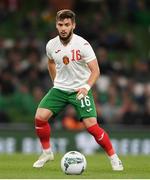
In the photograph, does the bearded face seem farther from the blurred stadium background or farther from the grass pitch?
the blurred stadium background

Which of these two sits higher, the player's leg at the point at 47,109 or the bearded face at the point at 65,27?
the bearded face at the point at 65,27

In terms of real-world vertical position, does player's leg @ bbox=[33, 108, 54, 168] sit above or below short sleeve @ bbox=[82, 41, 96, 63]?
below

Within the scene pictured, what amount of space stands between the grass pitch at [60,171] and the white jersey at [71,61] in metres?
1.26

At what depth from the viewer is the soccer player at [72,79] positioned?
11.7 meters

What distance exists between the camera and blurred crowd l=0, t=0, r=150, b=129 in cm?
2000

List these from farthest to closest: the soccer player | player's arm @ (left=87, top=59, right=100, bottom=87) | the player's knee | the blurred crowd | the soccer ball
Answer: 1. the blurred crowd
2. the player's knee
3. the soccer player
4. player's arm @ (left=87, top=59, right=100, bottom=87)
5. the soccer ball

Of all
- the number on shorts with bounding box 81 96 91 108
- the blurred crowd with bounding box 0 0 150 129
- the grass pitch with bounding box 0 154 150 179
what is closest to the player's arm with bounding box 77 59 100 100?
the number on shorts with bounding box 81 96 91 108

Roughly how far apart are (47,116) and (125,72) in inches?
378

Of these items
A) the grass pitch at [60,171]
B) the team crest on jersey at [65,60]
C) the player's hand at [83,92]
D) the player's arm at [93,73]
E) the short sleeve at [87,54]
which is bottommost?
the grass pitch at [60,171]

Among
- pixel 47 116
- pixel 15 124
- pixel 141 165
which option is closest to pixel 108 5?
pixel 15 124

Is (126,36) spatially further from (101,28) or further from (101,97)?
(101,97)

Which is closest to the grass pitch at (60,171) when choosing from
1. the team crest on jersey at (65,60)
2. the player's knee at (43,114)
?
the player's knee at (43,114)

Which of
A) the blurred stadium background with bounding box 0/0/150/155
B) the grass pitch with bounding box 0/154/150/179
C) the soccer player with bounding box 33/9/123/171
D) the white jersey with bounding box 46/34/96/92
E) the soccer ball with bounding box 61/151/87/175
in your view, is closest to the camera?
the grass pitch with bounding box 0/154/150/179

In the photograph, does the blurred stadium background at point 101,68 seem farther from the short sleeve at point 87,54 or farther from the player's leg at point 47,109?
the short sleeve at point 87,54
